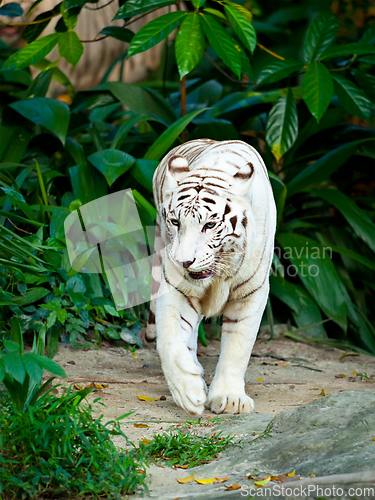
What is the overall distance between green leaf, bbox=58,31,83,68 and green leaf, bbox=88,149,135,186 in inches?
23.4

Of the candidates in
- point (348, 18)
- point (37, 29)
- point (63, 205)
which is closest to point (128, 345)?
point (63, 205)

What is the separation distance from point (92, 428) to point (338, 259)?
10.5ft

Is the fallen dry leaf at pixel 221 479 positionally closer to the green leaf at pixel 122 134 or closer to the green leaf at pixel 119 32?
the green leaf at pixel 122 134

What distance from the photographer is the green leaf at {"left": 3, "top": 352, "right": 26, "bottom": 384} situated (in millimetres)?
1559

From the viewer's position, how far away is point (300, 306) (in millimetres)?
4078

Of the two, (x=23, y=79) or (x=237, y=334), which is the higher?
(x=23, y=79)

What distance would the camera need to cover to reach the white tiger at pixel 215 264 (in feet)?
7.38

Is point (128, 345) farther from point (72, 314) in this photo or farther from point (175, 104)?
point (175, 104)

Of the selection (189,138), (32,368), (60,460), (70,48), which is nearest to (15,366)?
(32,368)

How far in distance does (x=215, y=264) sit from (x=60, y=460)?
1047 millimetres

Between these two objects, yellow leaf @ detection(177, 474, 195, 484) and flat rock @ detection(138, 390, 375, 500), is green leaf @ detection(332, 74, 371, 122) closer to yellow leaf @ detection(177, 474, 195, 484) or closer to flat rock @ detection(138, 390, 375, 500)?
flat rock @ detection(138, 390, 375, 500)

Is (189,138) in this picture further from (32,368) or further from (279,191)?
(32,368)

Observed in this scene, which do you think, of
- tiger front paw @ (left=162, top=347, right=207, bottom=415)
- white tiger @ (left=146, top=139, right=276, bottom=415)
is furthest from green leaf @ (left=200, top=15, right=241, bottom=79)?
tiger front paw @ (left=162, top=347, right=207, bottom=415)

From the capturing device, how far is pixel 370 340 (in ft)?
13.9
